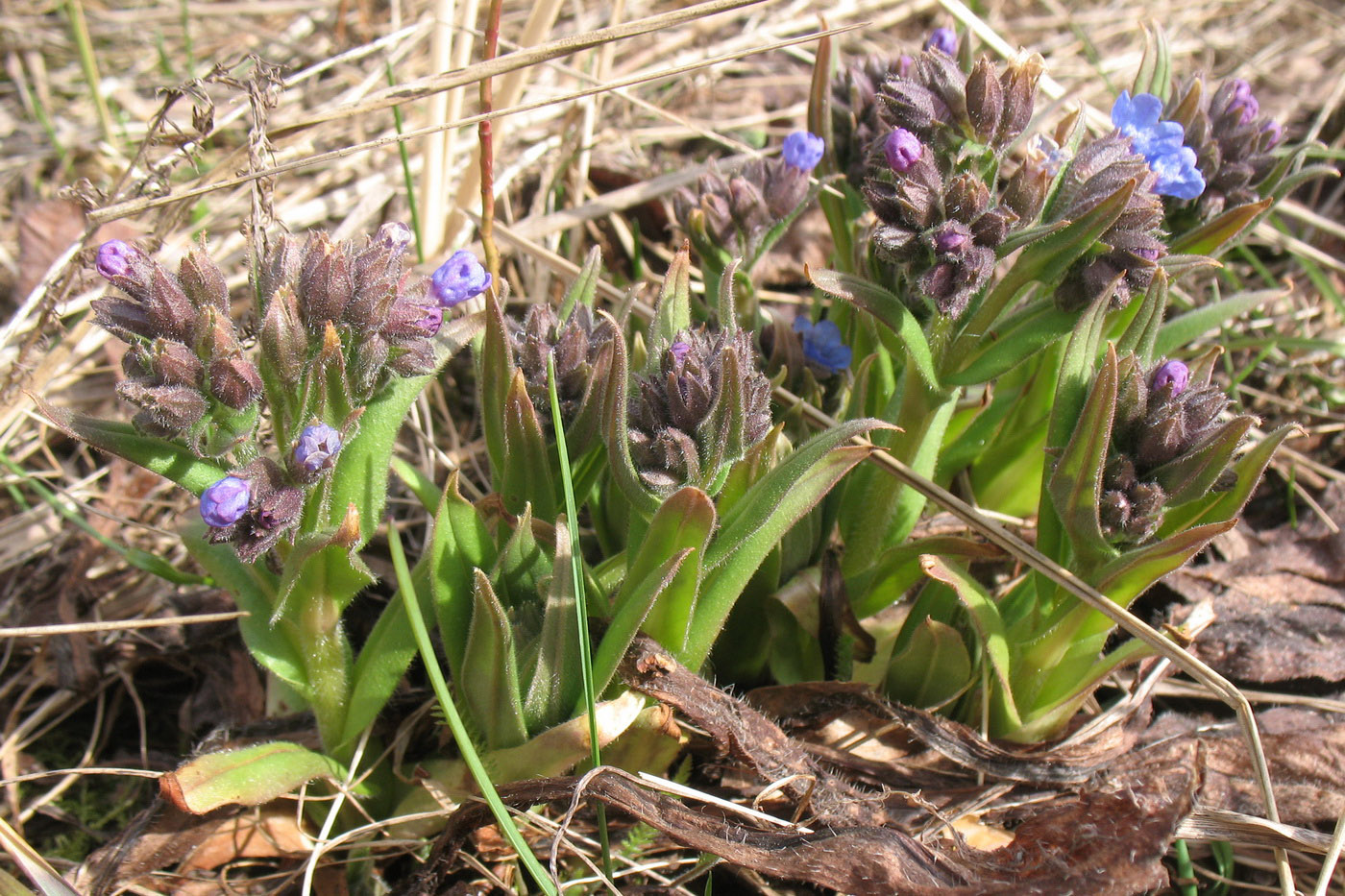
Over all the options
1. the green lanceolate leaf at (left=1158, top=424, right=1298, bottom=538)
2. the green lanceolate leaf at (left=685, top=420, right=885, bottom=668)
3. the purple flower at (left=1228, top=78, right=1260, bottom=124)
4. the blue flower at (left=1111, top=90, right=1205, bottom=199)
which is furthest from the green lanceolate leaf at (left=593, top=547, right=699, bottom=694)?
the purple flower at (left=1228, top=78, right=1260, bottom=124)

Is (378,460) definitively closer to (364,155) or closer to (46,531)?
(46,531)

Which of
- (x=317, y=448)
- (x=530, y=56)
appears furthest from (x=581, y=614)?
(x=530, y=56)

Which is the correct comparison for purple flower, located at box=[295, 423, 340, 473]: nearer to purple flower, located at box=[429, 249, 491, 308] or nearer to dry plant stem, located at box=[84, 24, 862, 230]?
purple flower, located at box=[429, 249, 491, 308]

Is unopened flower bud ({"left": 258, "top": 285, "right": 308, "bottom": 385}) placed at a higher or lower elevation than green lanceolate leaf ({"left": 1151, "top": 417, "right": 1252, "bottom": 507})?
higher

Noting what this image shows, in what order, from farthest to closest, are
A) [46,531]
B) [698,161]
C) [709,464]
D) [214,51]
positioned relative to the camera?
[214,51] → [698,161] → [46,531] → [709,464]

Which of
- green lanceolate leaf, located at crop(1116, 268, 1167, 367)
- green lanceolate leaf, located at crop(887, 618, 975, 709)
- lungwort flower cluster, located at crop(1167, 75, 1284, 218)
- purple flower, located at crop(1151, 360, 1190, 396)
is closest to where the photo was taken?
purple flower, located at crop(1151, 360, 1190, 396)

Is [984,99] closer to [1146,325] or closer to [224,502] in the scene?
[1146,325]

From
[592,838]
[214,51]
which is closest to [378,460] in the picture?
[592,838]
